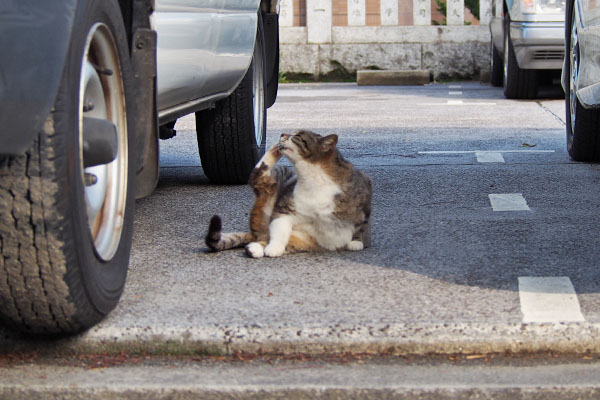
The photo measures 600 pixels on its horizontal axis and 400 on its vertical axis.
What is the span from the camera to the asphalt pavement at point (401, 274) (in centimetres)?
266

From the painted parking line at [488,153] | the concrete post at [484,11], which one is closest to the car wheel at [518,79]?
the painted parking line at [488,153]

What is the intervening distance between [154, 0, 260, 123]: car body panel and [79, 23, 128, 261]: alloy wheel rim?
18.4 inches

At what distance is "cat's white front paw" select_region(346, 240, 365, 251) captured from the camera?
370cm

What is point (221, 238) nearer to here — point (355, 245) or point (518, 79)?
point (355, 245)

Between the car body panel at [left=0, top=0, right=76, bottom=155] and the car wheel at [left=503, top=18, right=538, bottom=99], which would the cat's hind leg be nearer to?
the car body panel at [left=0, top=0, right=76, bottom=155]

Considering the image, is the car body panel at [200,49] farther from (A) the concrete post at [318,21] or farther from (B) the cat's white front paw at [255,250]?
(A) the concrete post at [318,21]

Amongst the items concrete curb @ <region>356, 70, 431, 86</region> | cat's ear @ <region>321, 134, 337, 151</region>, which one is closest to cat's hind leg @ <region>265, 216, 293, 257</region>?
cat's ear @ <region>321, 134, 337, 151</region>

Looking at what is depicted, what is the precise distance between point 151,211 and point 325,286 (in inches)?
65.5

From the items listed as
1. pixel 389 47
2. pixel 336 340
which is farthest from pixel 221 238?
pixel 389 47

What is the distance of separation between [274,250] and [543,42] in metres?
6.86

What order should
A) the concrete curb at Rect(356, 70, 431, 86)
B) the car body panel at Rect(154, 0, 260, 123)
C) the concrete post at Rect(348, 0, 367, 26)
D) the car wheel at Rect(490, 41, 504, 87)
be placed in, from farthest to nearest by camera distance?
the concrete post at Rect(348, 0, 367, 26), the concrete curb at Rect(356, 70, 431, 86), the car wheel at Rect(490, 41, 504, 87), the car body panel at Rect(154, 0, 260, 123)

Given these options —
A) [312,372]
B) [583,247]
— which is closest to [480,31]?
[583,247]

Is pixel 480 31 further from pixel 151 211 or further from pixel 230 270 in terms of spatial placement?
pixel 230 270

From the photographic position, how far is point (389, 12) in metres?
15.4
